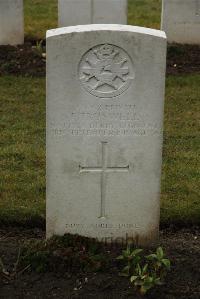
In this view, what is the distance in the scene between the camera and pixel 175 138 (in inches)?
288

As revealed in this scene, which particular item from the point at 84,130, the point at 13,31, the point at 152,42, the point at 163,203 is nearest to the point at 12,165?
the point at 163,203

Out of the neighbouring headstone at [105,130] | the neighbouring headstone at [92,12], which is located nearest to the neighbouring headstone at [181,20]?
the neighbouring headstone at [92,12]

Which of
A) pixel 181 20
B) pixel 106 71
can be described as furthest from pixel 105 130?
pixel 181 20

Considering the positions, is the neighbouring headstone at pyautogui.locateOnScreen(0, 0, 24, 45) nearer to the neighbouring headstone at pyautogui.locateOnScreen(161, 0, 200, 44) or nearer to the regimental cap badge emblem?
the neighbouring headstone at pyautogui.locateOnScreen(161, 0, 200, 44)

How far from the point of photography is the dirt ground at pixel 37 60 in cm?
953

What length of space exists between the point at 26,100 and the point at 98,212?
3929 millimetres

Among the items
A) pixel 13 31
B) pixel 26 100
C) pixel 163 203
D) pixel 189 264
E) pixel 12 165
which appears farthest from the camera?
pixel 13 31

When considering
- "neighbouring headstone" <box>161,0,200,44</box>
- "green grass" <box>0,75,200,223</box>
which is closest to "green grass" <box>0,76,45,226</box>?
"green grass" <box>0,75,200,223</box>

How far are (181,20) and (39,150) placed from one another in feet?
15.7

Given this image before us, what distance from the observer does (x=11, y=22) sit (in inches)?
412

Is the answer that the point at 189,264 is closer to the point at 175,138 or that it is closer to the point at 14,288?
the point at 14,288

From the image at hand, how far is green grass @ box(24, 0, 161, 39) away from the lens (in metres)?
11.8

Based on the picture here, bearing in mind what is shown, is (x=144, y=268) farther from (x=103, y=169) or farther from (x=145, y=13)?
(x=145, y=13)

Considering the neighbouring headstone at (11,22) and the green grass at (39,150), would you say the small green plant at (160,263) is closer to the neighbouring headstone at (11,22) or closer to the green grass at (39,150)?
the green grass at (39,150)
